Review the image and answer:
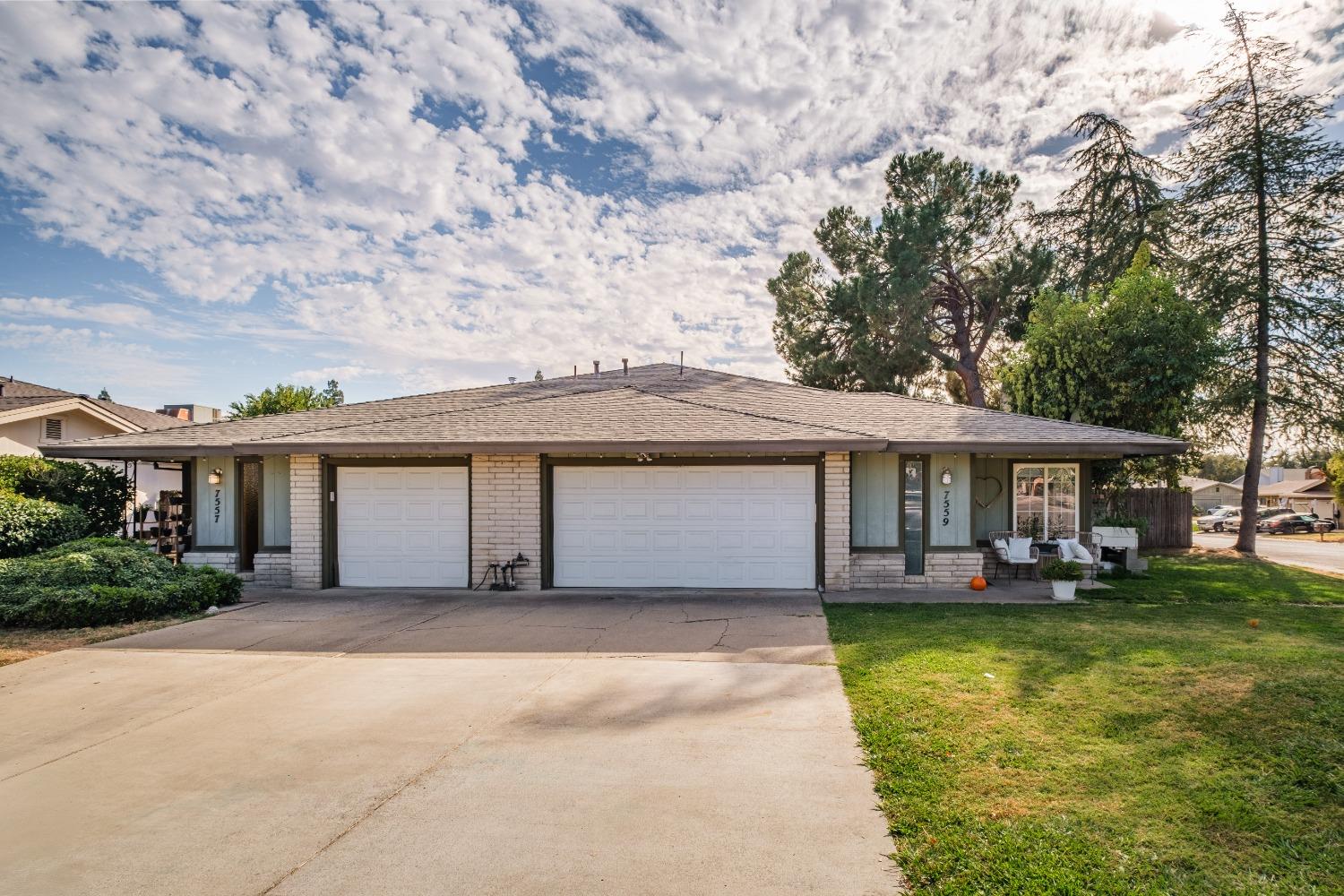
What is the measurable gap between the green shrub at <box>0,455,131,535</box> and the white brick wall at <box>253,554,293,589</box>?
3385 mm

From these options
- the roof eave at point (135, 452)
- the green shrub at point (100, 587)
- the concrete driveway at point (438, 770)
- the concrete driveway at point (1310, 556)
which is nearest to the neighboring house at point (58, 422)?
the roof eave at point (135, 452)

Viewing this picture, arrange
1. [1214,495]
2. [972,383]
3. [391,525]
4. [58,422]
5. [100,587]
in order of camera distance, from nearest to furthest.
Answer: [100,587] → [391,525] → [58,422] → [972,383] → [1214,495]

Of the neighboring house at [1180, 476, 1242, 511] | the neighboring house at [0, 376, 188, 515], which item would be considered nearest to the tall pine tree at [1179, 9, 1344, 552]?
the neighboring house at [0, 376, 188, 515]

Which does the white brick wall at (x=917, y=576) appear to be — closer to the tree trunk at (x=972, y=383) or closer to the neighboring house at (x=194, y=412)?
the tree trunk at (x=972, y=383)

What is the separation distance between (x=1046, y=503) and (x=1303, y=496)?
1982 inches

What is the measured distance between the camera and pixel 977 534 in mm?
11836

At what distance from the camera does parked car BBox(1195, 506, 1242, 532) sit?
37.8 metres

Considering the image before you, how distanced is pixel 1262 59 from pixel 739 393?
1883 centimetres

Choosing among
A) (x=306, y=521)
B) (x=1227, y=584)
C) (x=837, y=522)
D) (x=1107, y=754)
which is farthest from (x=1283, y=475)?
(x=306, y=521)

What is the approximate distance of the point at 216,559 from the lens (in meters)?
12.1

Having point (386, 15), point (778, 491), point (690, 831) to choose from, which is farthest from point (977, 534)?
point (386, 15)

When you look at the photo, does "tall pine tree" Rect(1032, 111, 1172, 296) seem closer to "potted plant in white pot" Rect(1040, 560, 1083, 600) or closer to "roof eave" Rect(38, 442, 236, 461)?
"potted plant in white pot" Rect(1040, 560, 1083, 600)

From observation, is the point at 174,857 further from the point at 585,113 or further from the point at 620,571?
the point at 585,113

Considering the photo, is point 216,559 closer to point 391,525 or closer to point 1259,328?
point 391,525
